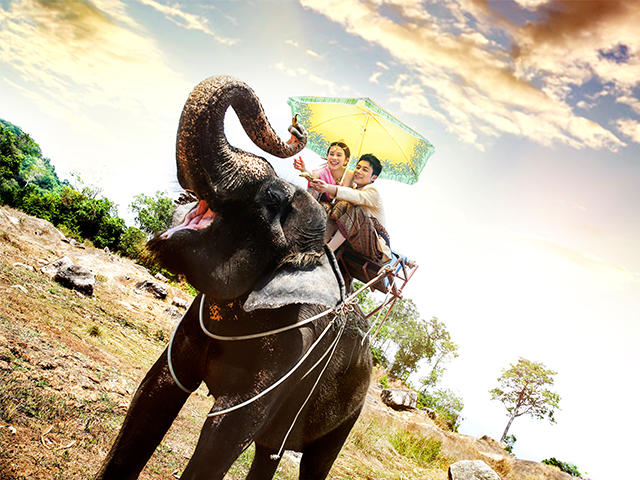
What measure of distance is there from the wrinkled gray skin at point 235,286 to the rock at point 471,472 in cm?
917

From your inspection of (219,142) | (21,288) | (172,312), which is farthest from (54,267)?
(219,142)

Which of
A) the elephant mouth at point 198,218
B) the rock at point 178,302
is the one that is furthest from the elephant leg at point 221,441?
the rock at point 178,302

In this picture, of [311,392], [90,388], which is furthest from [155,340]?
[311,392]

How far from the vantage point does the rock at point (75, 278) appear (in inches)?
402

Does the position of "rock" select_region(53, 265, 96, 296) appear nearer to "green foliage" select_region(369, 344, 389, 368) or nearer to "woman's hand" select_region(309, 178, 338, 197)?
"woman's hand" select_region(309, 178, 338, 197)

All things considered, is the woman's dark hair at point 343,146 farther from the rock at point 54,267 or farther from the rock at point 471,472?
the rock at point 471,472

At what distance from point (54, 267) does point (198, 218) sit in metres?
10.2

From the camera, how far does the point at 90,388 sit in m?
4.52

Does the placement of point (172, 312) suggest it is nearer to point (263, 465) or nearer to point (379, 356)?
point (263, 465)

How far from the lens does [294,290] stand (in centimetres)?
253

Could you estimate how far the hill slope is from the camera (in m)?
3.29

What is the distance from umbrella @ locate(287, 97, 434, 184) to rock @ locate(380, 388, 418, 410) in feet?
65.1

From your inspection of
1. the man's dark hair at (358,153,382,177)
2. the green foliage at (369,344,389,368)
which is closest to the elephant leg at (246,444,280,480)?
the man's dark hair at (358,153,382,177)

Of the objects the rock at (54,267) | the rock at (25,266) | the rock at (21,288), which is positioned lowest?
the rock at (25,266)
